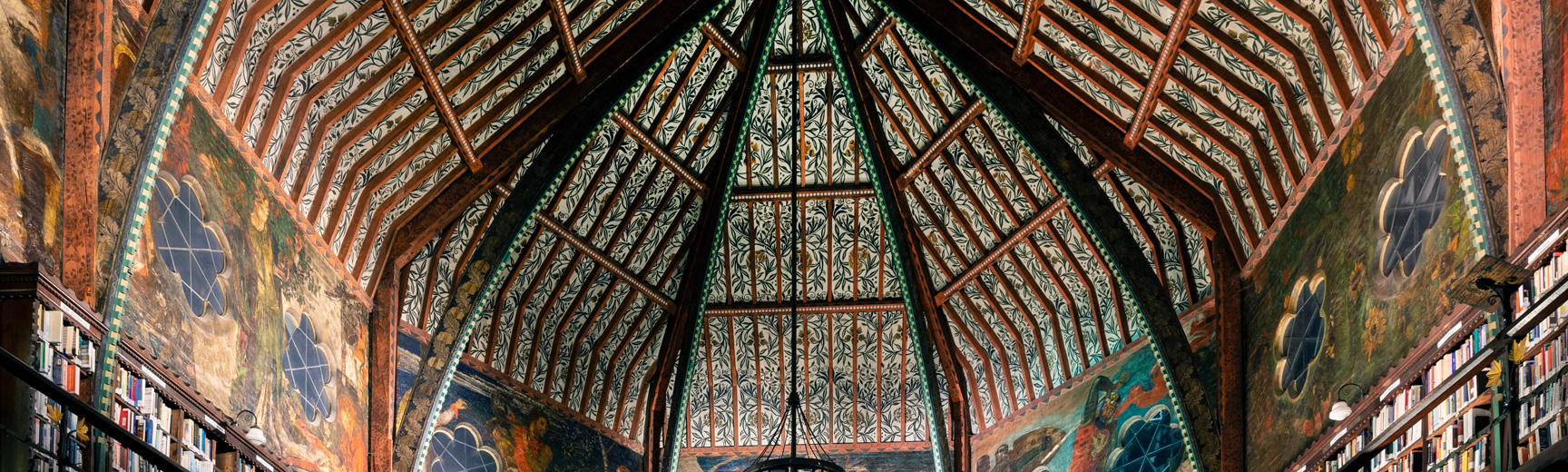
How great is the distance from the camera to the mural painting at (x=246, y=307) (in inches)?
444

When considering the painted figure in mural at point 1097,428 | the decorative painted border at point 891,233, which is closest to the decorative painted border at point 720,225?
the decorative painted border at point 891,233

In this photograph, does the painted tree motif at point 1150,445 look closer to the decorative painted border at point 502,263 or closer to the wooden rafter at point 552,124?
the decorative painted border at point 502,263

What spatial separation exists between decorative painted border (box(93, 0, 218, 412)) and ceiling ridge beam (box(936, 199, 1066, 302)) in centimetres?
874

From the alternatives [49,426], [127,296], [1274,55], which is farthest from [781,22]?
[49,426]

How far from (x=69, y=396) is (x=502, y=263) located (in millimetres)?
7922

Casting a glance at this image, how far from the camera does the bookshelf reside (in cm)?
906

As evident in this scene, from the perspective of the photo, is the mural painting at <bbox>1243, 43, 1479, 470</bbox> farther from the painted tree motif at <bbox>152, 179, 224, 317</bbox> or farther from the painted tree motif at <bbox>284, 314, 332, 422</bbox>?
the painted tree motif at <bbox>152, 179, 224, 317</bbox>

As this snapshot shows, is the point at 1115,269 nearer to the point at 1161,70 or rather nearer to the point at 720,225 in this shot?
the point at 1161,70

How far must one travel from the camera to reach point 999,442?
18688 millimetres

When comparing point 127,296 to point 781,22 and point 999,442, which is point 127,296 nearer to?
point 781,22

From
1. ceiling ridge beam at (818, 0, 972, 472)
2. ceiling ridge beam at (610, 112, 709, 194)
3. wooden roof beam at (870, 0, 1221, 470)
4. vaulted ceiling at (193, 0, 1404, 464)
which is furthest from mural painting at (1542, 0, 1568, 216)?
ceiling ridge beam at (610, 112, 709, 194)

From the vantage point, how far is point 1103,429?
16703 millimetres

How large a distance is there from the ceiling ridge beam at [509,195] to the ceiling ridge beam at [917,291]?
6.53 ft

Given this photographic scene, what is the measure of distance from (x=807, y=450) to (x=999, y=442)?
7.51 ft
